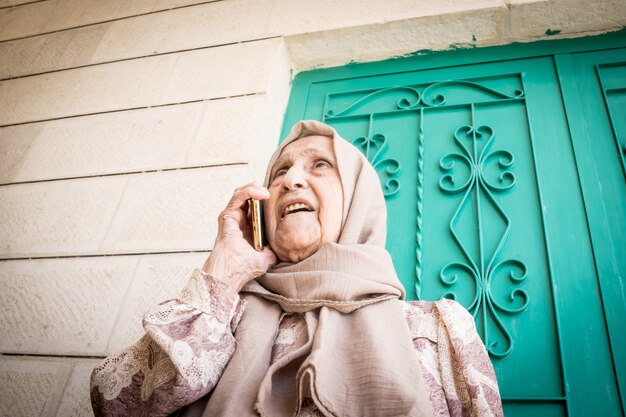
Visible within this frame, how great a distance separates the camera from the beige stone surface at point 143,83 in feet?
7.64

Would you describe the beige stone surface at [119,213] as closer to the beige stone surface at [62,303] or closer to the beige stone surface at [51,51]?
the beige stone surface at [62,303]

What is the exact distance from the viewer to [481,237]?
164 centimetres

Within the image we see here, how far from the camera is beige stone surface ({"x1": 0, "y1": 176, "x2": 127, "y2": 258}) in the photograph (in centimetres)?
196

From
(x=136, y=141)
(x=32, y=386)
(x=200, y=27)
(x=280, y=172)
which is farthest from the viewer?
(x=200, y=27)

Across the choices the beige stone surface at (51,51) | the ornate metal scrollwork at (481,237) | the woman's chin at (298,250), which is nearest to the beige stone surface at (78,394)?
the woman's chin at (298,250)

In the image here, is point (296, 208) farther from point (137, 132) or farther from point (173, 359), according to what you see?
point (137, 132)

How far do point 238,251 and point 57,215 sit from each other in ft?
4.50

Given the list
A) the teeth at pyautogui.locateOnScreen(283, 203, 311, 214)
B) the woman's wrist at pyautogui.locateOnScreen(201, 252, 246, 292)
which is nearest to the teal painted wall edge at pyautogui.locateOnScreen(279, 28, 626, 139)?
the teeth at pyautogui.locateOnScreen(283, 203, 311, 214)

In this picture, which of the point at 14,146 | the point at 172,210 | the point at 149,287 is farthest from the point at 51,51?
the point at 149,287

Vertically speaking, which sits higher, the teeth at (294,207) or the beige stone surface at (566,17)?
the beige stone surface at (566,17)

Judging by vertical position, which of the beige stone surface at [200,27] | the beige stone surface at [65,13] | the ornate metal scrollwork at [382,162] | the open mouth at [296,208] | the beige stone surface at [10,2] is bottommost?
the open mouth at [296,208]

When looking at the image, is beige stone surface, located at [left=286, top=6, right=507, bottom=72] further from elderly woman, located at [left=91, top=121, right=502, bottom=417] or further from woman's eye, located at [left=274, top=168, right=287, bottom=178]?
elderly woman, located at [left=91, top=121, right=502, bottom=417]

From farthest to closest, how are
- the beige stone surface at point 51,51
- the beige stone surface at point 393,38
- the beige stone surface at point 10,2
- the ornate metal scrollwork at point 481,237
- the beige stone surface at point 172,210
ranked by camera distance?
the beige stone surface at point 10,2 < the beige stone surface at point 51,51 < the beige stone surface at point 393,38 < the beige stone surface at point 172,210 < the ornate metal scrollwork at point 481,237

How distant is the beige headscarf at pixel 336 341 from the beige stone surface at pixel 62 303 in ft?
2.78
